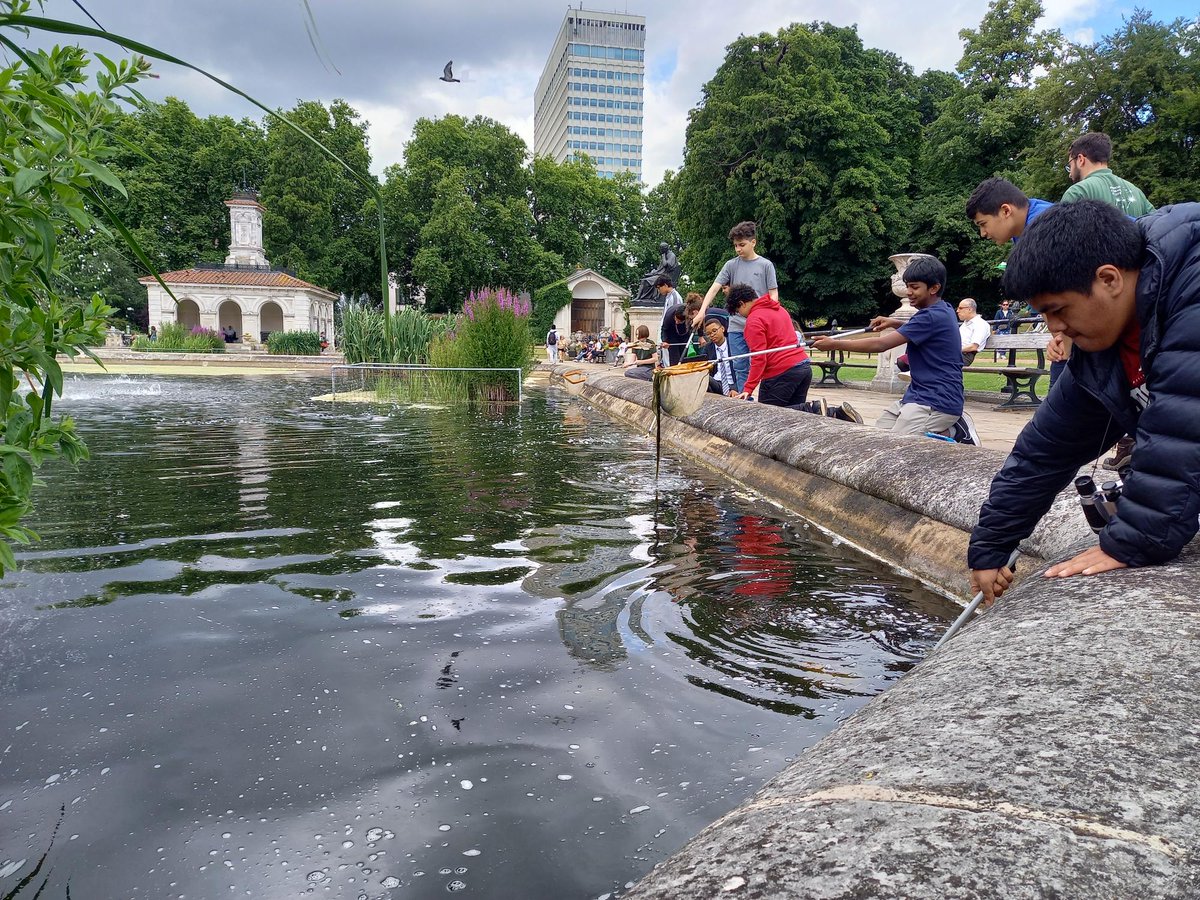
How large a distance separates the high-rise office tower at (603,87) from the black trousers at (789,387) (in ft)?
491

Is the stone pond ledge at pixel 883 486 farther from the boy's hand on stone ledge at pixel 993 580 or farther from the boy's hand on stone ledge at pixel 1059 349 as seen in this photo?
the boy's hand on stone ledge at pixel 1059 349

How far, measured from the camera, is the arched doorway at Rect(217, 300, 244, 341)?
154ft

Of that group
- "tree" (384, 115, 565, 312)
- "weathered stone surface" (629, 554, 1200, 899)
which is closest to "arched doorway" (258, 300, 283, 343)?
"tree" (384, 115, 565, 312)

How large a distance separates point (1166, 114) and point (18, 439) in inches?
942

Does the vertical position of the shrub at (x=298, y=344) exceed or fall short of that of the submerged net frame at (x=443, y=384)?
it exceeds it

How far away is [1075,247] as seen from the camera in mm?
2061

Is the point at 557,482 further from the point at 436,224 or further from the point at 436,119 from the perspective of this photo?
the point at 436,119

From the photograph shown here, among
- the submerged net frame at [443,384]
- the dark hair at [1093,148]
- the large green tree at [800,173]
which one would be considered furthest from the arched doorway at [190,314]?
the dark hair at [1093,148]

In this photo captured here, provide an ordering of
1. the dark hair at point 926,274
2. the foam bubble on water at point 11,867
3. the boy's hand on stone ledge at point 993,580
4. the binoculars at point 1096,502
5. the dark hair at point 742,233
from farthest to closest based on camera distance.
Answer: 1. the dark hair at point 742,233
2. the dark hair at point 926,274
3. the boy's hand on stone ledge at point 993,580
4. the binoculars at point 1096,502
5. the foam bubble on water at point 11,867

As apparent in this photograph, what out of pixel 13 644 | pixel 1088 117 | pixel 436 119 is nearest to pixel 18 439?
pixel 13 644

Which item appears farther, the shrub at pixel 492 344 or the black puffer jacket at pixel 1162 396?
the shrub at pixel 492 344

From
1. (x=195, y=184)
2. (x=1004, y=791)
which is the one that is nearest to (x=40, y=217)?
(x=1004, y=791)

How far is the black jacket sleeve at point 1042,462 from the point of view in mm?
2480

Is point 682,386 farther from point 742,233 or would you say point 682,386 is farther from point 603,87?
point 603,87
